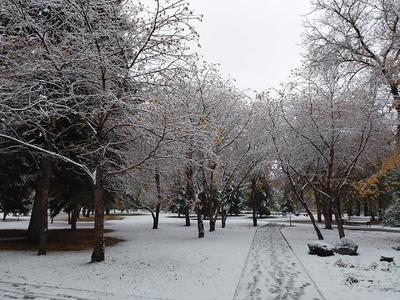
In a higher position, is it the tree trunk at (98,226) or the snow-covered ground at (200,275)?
the tree trunk at (98,226)

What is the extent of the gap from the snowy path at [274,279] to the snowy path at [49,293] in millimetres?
2373

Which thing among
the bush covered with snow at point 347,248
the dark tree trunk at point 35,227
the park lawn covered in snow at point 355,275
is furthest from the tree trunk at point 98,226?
the bush covered with snow at point 347,248

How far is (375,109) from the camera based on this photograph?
584 inches

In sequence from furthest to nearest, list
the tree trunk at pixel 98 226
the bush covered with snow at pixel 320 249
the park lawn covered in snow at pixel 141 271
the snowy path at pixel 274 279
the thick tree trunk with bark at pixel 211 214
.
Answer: the thick tree trunk with bark at pixel 211 214, the bush covered with snow at pixel 320 249, the tree trunk at pixel 98 226, the park lawn covered in snow at pixel 141 271, the snowy path at pixel 274 279

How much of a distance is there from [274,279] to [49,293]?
198 inches

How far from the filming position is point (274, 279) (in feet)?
28.4

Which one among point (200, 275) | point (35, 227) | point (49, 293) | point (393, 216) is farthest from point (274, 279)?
point (393, 216)

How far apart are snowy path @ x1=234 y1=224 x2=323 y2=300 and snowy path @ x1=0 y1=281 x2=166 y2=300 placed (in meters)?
2.37

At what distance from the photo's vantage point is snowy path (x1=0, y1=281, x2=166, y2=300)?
7.01 m

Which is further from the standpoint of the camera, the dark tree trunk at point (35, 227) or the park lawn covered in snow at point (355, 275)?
the dark tree trunk at point (35, 227)

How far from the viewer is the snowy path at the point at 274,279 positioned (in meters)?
7.34

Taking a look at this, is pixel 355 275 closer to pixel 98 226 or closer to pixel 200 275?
pixel 200 275

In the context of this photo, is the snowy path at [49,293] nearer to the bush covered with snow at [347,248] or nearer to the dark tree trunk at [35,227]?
the bush covered with snow at [347,248]

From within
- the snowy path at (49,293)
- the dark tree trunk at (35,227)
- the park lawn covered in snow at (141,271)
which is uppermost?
the dark tree trunk at (35,227)
